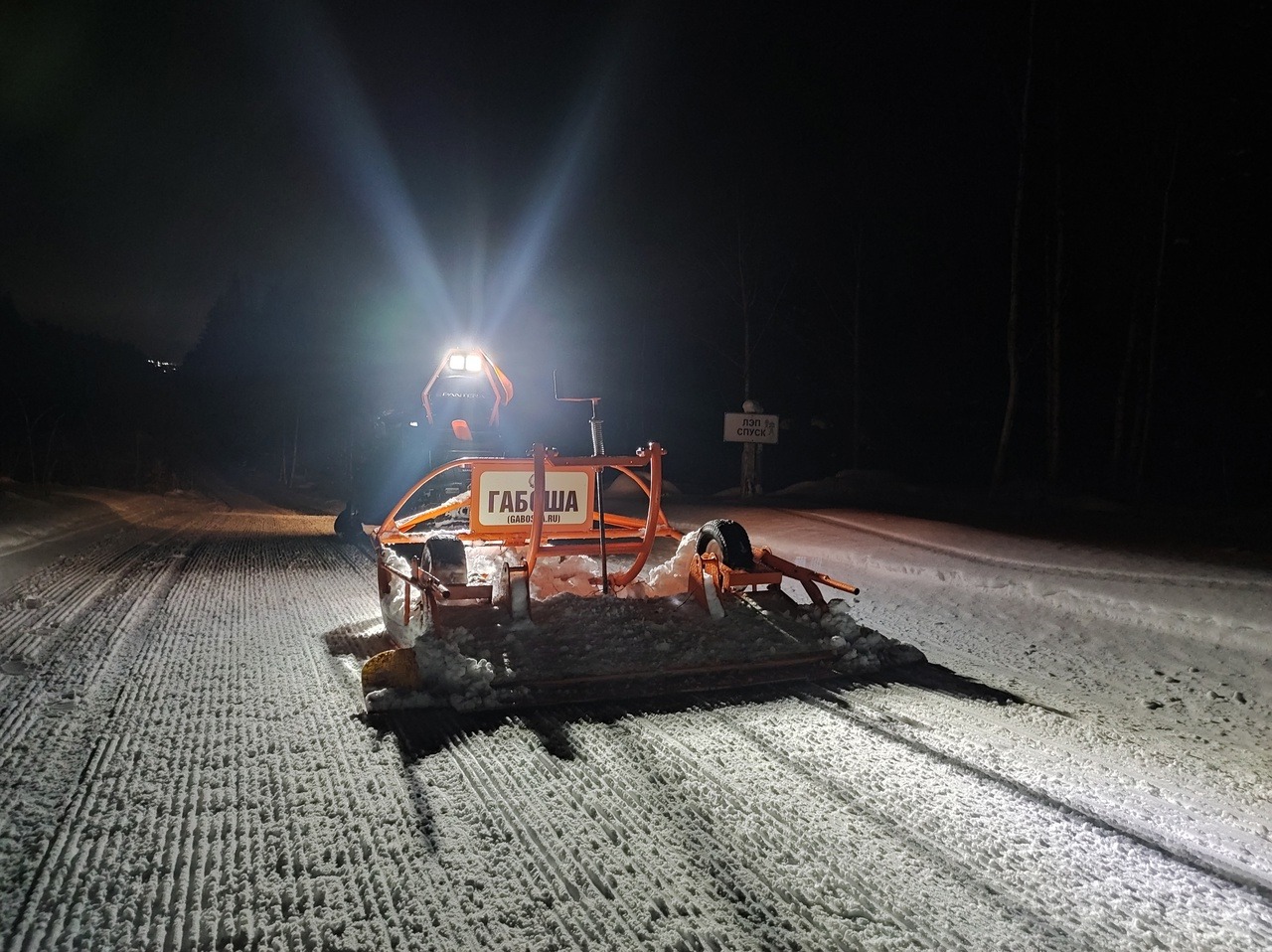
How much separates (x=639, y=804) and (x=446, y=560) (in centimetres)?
240

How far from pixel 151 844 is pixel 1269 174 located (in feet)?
82.4

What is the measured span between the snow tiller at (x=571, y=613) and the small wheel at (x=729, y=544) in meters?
0.01

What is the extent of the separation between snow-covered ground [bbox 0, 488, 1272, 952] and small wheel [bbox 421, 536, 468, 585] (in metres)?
0.90

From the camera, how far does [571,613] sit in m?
5.20

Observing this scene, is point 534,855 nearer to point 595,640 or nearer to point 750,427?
point 595,640

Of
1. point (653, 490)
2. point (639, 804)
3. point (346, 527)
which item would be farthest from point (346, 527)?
point (639, 804)

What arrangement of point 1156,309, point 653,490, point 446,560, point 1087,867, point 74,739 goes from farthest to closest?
point 1156,309, point 653,490, point 446,560, point 74,739, point 1087,867

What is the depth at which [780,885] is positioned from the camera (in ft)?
8.79

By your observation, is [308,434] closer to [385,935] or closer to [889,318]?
[889,318]

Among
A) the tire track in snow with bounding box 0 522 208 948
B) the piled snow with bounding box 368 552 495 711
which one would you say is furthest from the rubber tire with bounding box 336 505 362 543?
the piled snow with bounding box 368 552 495 711

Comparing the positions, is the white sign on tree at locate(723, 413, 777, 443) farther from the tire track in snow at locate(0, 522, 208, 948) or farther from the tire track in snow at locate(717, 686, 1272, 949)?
the tire track in snow at locate(717, 686, 1272, 949)

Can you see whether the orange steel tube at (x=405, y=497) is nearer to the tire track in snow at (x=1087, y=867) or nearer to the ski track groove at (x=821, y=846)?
→ the ski track groove at (x=821, y=846)

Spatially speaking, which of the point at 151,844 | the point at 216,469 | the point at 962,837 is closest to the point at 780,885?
the point at 962,837

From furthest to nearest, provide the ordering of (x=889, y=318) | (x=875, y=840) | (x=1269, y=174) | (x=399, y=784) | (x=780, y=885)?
1. (x=889, y=318)
2. (x=1269, y=174)
3. (x=399, y=784)
4. (x=875, y=840)
5. (x=780, y=885)
